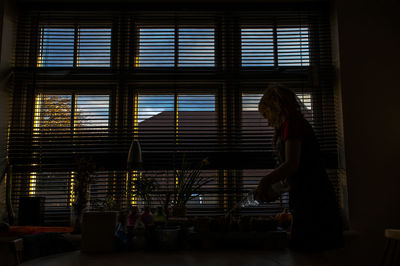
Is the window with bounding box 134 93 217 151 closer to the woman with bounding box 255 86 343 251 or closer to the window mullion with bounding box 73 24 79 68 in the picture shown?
the window mullion with bounding box 73 24 79 68

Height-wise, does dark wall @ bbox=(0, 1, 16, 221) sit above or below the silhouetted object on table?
above

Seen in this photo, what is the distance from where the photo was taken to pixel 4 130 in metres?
3.13

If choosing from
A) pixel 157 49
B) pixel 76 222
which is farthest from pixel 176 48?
pixel 76 222

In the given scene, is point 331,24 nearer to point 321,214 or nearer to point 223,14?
point 223,14

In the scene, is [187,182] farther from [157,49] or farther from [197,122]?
[157,49]

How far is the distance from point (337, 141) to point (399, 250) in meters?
1.04

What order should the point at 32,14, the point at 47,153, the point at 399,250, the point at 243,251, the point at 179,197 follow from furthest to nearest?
the point at 32,14
the point at 47,153
the point at 179,197
the point at 399,250
the point at 243,251

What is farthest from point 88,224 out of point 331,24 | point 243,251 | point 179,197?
point 331,24

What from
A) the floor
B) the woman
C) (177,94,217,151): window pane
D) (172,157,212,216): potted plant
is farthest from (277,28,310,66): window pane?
the floor

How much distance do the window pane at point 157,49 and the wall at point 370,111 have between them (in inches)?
60.0

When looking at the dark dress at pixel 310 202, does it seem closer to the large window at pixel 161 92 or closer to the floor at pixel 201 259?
the floor at pixel 201 259

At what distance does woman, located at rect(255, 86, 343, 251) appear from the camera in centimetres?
152

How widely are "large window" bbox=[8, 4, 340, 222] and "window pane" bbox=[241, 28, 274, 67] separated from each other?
1cm

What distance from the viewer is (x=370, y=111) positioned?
9.94 feet
